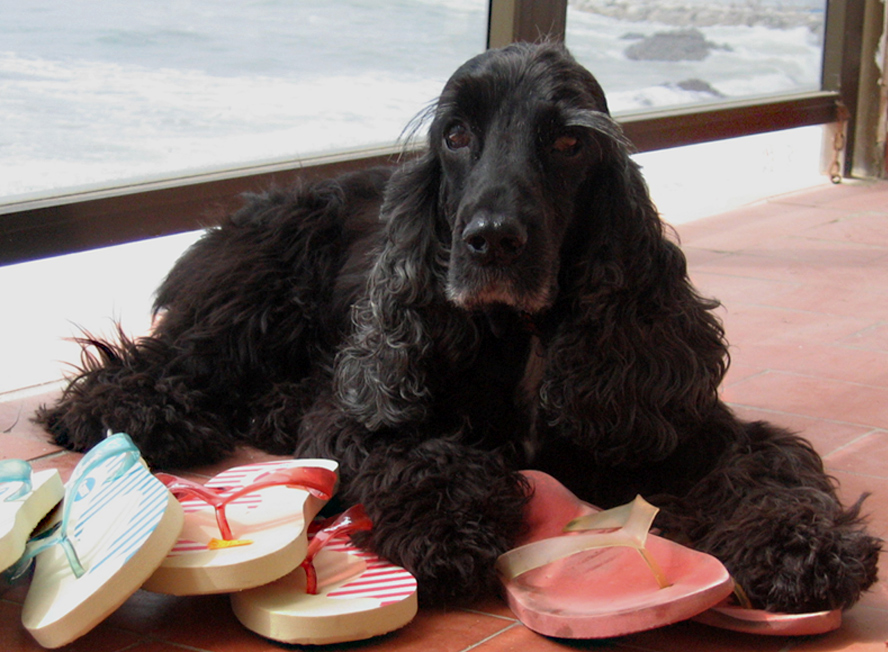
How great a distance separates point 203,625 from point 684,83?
22.2 ft

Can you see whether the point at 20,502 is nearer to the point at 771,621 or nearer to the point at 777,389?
the point at 771,621

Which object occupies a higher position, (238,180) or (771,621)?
(238,180)

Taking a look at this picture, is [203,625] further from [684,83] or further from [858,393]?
[684,83]

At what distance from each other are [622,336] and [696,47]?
6.49m

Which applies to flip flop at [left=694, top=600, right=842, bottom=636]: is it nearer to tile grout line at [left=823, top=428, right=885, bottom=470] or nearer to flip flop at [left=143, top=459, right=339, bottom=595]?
flip flop at [left=143, top=459, right=339, bottom=595]

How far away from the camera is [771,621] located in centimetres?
174

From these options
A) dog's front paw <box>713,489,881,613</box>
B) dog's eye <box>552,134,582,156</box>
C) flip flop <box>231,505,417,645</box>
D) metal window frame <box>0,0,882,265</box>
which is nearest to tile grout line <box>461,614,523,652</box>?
flip flop <box>231,505,417,645</box>

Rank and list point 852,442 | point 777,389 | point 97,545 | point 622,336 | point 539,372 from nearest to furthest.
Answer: point 97,545 → point 622,336 → point 539,372 → point 852,442 → point 777,389

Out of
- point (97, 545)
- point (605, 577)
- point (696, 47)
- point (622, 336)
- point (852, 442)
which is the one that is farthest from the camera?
point (696, 47)

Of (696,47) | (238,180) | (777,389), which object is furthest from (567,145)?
(696,47)

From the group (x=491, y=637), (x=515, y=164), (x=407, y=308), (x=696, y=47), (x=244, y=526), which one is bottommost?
(x=491, y=637)

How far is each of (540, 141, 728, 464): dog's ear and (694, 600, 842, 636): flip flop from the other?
431mm

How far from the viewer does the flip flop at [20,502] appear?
1.76m

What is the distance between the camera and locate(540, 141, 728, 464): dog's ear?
2.09 m
